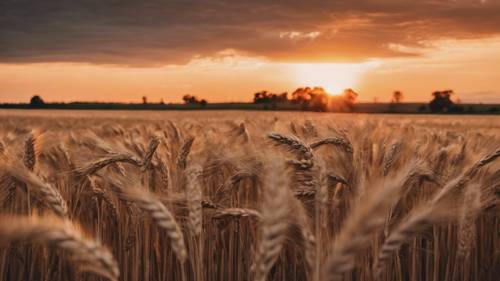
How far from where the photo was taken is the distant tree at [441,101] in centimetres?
5984

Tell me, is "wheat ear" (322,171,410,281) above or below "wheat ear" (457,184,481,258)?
above

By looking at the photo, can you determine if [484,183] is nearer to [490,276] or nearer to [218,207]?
[490,276]

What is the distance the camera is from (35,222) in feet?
4.37

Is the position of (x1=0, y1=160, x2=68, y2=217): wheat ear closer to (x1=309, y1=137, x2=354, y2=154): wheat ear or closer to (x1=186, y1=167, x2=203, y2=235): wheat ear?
(x1=186, y1=167, x2=203, y2=235): wheat ear

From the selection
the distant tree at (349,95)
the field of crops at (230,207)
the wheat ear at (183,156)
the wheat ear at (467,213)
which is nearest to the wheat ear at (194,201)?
the field of crops at (230,207)

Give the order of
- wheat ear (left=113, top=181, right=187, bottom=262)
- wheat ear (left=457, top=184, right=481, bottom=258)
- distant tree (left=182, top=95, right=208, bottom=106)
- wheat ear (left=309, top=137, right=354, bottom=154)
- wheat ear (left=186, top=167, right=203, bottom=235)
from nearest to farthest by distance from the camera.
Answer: wheat ear (left=113, top=181, right=187, bottom=262) → wheat ear (left=186, top=167, right=203, bottom=235) → wheat ear (left=457, top=184, right=481, bottom=258) → wheat ear (left=309, top=137, right=354, bottom=154) → distant tree (left=182, top=95, right=208, bottom=106)

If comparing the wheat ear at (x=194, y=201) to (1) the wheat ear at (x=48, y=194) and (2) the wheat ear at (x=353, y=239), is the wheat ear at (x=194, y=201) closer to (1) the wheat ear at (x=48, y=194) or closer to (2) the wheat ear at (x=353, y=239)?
(1) the wheat ear at (x=48, y=194)

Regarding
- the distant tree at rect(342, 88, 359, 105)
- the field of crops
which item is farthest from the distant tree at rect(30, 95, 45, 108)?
the field of crops

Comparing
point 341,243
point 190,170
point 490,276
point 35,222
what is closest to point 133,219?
point 190,170

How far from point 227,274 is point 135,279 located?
53cm

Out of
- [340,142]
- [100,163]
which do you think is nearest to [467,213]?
[340,142]

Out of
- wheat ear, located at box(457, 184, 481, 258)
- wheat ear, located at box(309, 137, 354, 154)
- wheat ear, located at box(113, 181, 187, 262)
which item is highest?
wheat ear, located at box(309, 137, 354, 154)

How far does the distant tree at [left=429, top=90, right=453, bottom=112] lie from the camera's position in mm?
59844

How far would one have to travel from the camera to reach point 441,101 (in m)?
60.1
